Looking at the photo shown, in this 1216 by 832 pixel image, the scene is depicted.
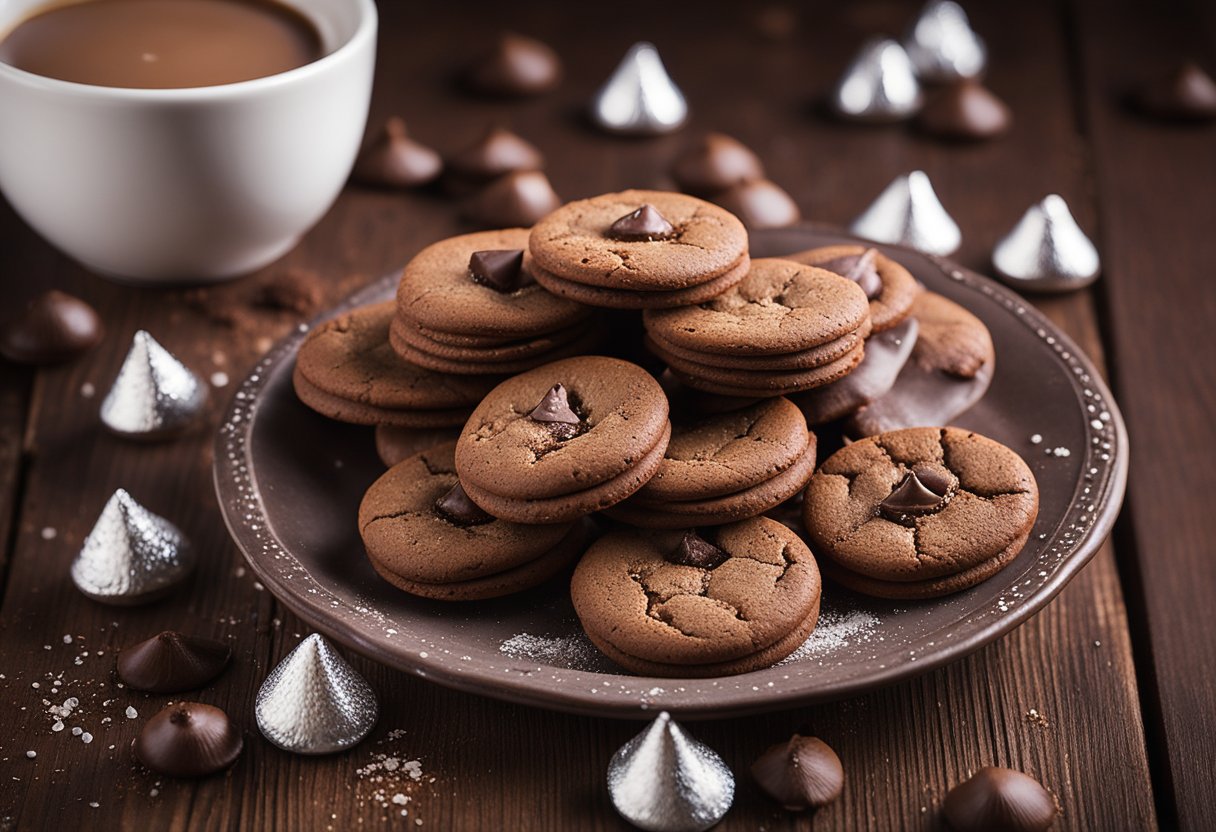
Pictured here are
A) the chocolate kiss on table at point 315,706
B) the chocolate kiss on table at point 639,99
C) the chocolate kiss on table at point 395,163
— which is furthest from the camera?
the chocolate kiss on table at point 639,99

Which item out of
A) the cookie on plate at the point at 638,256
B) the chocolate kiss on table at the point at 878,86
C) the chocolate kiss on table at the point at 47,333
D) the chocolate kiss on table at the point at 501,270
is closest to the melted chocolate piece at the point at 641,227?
the cookie on plate at the point at 638,256

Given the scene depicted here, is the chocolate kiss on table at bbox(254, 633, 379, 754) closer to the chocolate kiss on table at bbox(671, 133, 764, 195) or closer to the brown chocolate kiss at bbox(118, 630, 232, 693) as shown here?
the brown chocolate kiss at bbox(118, 630, 232, 693)

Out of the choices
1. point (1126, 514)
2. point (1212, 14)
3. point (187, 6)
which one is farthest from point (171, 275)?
point (1212, 14)

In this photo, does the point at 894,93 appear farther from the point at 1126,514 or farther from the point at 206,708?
the point at 206,708

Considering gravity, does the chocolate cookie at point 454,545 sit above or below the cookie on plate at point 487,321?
below

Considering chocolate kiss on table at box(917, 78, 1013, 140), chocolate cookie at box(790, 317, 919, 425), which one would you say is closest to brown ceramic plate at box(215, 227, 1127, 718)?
chocolate cookie at box(790, 317, 919, 425)

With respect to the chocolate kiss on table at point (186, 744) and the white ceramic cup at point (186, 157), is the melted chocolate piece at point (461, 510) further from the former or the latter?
the white ceramic cup at point (186, 157)
